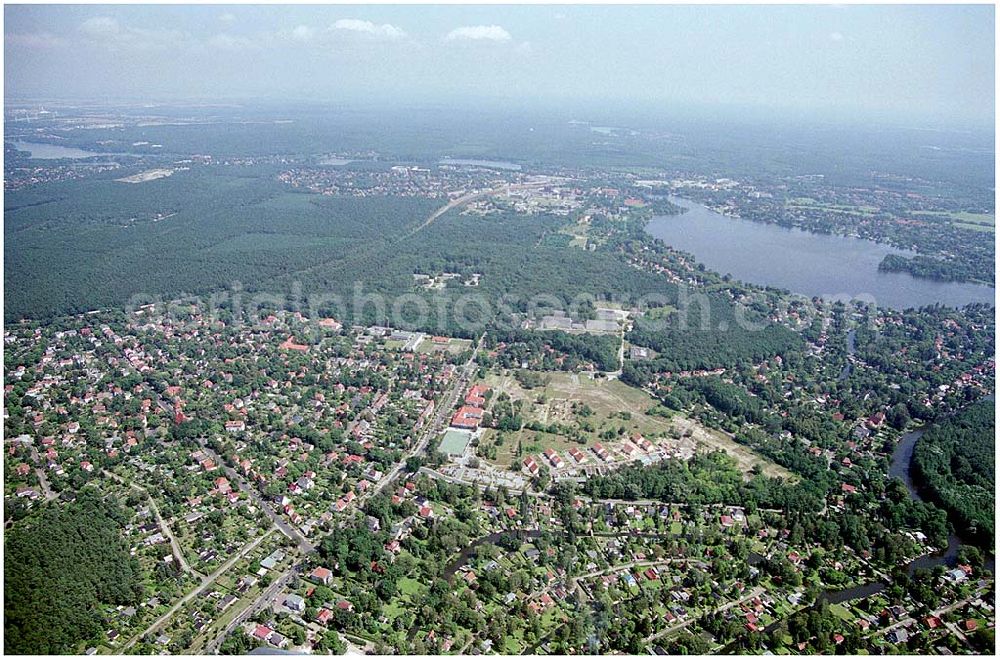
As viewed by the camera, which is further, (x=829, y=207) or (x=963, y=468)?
(x=829, y=207)

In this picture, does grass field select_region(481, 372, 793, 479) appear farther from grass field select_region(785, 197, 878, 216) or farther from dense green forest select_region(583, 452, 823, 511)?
grass field select_region(785, 197, 878, 216)

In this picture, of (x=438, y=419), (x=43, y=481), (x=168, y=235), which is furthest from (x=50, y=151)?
(x=438, y=419)

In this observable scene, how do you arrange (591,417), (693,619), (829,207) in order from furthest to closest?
(829,207) < (591,417) < (693,619)

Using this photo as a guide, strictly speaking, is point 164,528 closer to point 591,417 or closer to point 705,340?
point 591,417

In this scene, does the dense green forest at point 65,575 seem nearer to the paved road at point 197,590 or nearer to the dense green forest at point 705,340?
the paved road at point 197,590

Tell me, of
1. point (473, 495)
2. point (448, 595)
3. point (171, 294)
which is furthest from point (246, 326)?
point (448, 595)

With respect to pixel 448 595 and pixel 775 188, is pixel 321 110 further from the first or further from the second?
pixel 448 595

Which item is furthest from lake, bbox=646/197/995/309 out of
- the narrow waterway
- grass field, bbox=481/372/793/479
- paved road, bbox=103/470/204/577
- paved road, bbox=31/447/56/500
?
paved road, bbox=31/447/56/500
